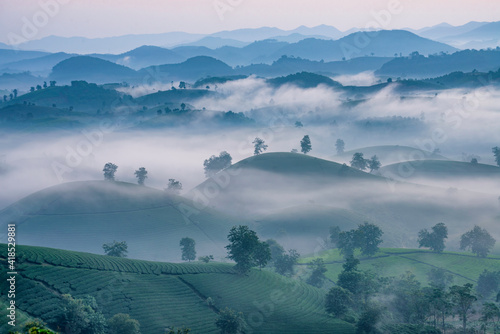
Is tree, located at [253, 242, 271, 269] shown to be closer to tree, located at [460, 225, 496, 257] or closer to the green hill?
the green hill

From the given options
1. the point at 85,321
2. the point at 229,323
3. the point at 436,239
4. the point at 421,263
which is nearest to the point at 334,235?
the point at 421,263

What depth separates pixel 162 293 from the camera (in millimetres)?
111500

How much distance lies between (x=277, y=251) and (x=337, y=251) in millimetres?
30897

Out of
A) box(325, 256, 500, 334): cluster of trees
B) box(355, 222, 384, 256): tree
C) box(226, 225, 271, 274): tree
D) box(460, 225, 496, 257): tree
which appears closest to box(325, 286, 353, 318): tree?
box(325, 256, 500, 334): cluster of trees

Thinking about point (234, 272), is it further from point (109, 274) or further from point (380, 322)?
point (380, 322)

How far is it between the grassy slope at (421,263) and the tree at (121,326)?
293 ft

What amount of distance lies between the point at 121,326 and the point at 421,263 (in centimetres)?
12036

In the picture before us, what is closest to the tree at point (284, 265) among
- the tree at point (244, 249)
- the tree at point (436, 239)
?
the tree at point (244, 249)

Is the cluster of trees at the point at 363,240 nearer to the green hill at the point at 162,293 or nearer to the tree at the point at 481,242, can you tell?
the tree at the point at 481,242

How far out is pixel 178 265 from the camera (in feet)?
430

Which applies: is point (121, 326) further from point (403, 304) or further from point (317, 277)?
point (317, 277)

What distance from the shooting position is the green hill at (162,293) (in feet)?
318

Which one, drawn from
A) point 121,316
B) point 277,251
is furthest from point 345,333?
point 277,251

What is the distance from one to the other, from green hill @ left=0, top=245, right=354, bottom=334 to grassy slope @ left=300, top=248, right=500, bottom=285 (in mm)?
41353
